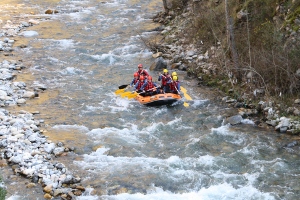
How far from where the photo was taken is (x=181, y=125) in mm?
11828

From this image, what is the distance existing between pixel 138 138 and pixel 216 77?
4553mm

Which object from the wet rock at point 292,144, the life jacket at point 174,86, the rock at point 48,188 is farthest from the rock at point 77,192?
the life jacket at point 174,86

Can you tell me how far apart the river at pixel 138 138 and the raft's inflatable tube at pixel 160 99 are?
0.20 metres

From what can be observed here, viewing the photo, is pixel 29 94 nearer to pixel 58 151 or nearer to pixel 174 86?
pixel 58 151

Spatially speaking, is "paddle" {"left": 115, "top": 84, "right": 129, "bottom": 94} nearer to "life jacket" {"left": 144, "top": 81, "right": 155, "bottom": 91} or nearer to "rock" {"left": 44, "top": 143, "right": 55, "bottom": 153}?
"life jacket" {"left": 144, "top": 81, "right": 155, "bottom": 91}

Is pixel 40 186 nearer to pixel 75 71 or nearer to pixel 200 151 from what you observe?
pixel 200 151

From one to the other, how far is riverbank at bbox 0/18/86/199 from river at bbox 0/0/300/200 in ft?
0.99

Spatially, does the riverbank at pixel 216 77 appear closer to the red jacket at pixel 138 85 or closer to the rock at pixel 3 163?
the red jacket at pixel 138 85

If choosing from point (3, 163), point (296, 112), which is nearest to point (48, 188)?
point (3, 163)

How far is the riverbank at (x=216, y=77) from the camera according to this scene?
11234 millimetres

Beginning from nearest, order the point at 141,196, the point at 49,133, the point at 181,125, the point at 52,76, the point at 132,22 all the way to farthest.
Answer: the point at 141,196 < the point at 49,133 < the point at 181,125 < the point at 52,76 < the point at 132,22

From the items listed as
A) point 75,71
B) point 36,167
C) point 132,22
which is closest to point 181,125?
point 36,167

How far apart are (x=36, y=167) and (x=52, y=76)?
7.00m

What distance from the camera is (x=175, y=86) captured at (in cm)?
1355
